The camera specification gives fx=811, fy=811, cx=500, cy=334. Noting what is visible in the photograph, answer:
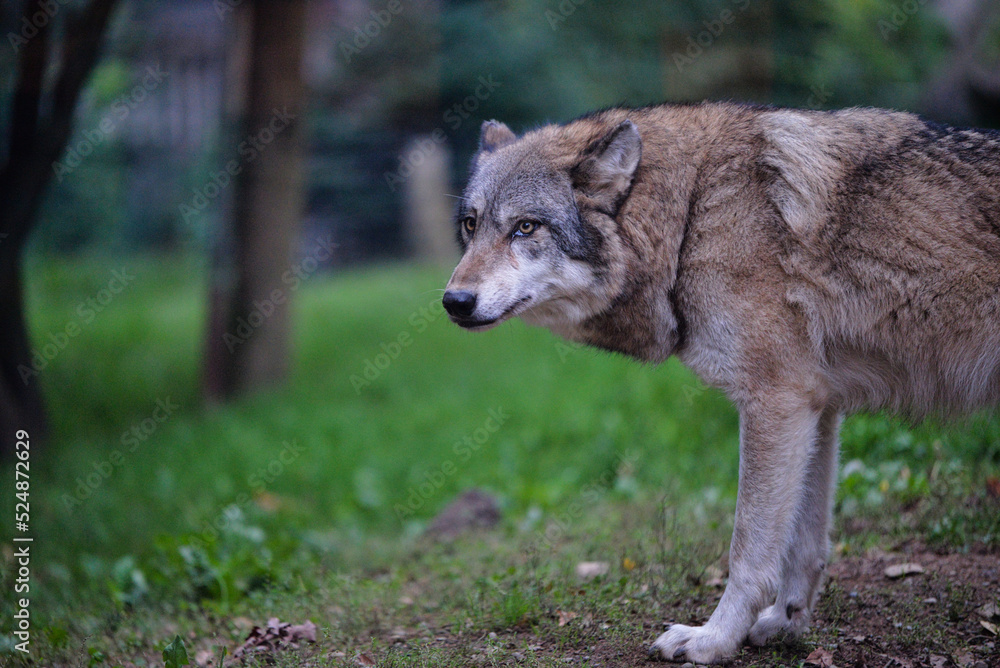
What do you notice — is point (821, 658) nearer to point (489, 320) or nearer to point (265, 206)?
point (489, 320)

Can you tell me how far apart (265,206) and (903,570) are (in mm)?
8271

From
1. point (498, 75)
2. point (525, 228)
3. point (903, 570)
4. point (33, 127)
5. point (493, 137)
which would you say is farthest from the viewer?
point (498, 75)

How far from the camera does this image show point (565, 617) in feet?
12.3

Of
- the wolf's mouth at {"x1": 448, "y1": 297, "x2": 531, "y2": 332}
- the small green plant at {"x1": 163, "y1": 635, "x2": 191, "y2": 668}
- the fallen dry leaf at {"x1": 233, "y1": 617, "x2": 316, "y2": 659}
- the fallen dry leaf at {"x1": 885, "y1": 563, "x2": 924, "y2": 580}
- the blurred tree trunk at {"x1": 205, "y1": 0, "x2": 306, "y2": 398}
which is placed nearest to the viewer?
the small green plant at {"x1": 163, "y1": 635, "x2": 191, "y2": 668}

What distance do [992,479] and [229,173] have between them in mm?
8859

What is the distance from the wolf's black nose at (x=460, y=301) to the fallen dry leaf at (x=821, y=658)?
6.57 ft

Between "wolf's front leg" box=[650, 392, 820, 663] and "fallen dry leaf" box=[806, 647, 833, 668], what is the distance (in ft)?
0.95

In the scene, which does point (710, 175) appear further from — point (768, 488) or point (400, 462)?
point (400, 462)

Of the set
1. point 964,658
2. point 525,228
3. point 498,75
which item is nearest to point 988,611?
point 964,658

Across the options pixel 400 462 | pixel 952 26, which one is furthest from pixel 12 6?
pixel 952 26

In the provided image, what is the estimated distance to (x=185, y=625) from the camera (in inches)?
165

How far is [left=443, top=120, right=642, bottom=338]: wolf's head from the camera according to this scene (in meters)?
3.58

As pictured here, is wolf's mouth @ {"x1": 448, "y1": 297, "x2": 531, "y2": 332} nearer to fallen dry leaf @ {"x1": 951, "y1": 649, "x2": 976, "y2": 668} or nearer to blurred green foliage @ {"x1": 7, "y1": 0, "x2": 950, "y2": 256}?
fallen dry leaf @ {"x1": 951, "y1": 649, "x2": 976, "y2": 668}

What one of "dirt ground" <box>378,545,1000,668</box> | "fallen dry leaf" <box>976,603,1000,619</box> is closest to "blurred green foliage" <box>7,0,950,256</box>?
"dirt ground" <box>378,545,1000,668</box>
